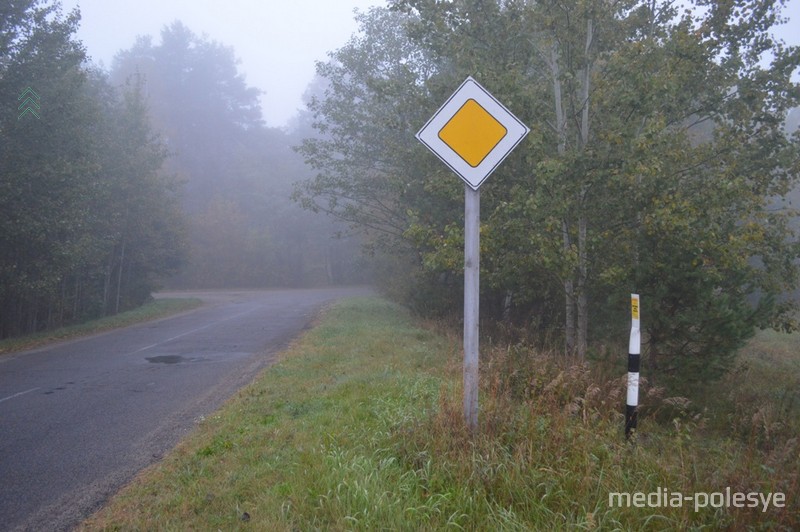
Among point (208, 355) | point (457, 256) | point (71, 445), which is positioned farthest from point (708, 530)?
point (208, 355)

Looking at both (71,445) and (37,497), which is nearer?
(37,497)

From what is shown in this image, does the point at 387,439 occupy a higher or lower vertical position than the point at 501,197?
lower

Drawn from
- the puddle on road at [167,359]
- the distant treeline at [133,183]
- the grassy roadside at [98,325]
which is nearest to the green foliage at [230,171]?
the distant treeline at [133,183]

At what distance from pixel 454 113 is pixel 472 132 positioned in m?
0.21

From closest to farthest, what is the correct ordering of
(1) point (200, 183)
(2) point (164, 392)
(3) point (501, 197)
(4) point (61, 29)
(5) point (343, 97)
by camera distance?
(2) point (164, 392), (3) point (501, 197), (4) point (61, 29), (5) point (343, 97), (1) point (200, 183)

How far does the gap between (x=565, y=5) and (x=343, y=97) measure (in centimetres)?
1396

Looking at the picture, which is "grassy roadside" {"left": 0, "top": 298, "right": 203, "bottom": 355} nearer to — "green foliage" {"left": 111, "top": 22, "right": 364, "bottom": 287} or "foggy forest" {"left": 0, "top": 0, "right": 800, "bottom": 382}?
"foggy forest" {"left": 0, "top": 0, "right": 800, "bottom": 382}

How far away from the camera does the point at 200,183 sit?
208ft

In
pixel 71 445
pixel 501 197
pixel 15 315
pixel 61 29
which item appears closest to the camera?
pixel 71 445

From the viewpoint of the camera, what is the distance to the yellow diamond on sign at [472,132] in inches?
197

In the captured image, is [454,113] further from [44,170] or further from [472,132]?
[44,170]

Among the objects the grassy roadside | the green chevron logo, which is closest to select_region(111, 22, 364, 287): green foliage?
the grassy roadside

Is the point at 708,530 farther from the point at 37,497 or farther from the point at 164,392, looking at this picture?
the point at 164,392

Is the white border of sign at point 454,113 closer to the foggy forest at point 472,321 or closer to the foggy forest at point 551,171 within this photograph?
the foggy forest at point 472,321
